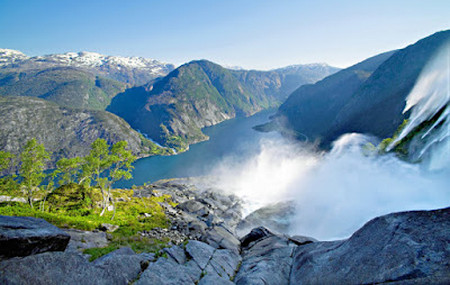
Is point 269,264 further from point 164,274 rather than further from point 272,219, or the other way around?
point 272,219

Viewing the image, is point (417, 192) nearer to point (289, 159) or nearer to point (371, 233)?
point (371, 233)

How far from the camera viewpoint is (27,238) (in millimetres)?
10461

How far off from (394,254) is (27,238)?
17.9 m

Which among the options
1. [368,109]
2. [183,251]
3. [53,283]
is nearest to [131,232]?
[183,251]

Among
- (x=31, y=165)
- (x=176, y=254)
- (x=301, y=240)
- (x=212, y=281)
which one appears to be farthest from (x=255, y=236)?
(x=31, y=165)

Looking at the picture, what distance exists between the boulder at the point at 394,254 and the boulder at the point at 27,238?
618 inches

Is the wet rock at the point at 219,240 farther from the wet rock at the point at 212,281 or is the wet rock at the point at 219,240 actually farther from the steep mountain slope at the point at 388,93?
the steep mountain slope at the point at 388,93

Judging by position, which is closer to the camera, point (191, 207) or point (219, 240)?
point (219, 240)

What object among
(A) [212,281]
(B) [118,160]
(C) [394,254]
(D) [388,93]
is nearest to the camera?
(C) [394,254]

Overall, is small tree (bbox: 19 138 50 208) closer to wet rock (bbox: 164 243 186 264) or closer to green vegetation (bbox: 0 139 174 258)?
green vegetation (bbox: 0 139 174 258)

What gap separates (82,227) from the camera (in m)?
23.9

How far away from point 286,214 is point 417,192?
99.0 ft

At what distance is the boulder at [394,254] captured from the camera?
27.7 feet

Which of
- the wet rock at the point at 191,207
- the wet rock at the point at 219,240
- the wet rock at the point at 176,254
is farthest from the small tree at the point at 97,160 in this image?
the wet rock at the point at 176,254
